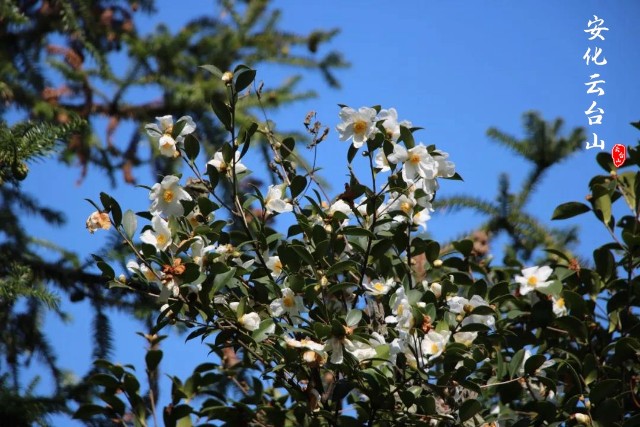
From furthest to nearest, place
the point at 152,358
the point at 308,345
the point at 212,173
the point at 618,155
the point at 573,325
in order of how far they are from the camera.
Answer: the point at 618,155 → the point at 152,358 → the point at 573,325 → the point at 212,173 → the point at 308,345

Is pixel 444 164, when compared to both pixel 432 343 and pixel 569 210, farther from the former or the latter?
pixel 569 210

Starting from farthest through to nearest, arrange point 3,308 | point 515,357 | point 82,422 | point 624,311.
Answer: point 3,308 < point 82,422 < point 624,311 < point 515,357

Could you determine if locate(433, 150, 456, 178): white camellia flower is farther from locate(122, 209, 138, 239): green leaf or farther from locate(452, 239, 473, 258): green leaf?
locate(122, 209, 138, 239): green leaf

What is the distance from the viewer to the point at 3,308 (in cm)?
264

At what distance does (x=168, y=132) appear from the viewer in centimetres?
151

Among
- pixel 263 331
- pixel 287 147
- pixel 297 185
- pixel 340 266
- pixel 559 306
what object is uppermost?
pixel 287 147

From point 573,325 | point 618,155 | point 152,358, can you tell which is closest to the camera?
point 573,325

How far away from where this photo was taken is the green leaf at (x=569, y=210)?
177 centimetres

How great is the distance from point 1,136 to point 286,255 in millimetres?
687

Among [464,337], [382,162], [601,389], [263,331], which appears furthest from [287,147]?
[601,389]

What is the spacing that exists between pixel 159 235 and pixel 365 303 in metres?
0.48

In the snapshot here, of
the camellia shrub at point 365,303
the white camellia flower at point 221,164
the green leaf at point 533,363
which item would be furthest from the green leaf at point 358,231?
the green leaf at point 533,363

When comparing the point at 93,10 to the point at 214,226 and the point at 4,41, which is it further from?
the point at 214,226

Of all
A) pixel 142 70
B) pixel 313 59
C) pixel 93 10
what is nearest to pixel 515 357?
pixel 142 70
